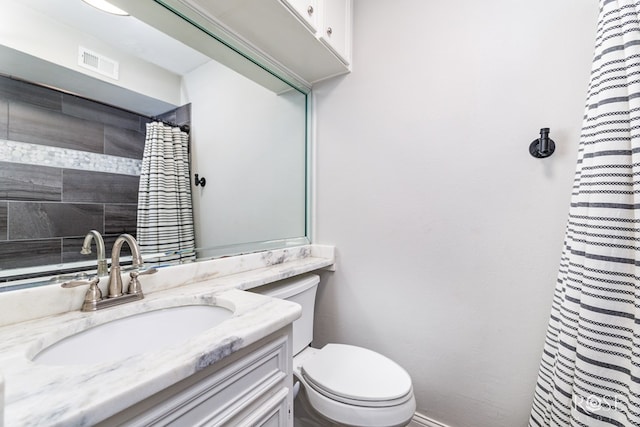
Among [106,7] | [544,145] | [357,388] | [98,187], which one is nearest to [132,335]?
[98,187]

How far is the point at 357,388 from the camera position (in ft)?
3.09

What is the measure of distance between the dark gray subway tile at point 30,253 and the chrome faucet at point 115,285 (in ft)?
0.29

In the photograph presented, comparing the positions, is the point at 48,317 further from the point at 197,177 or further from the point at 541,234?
the point at 541,234

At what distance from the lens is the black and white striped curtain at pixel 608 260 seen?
2.25ft

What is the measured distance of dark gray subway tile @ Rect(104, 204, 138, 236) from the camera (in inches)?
33.3

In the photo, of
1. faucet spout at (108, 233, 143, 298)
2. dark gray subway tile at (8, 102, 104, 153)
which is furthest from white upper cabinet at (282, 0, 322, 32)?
faucet spout at (108, 233, 143, 298)

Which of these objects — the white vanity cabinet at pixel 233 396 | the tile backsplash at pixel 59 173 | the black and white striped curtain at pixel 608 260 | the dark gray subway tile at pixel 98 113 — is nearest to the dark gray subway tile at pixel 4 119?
the tile backsplash at pixel 59 173

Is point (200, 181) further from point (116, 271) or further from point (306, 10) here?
point (306, 10)

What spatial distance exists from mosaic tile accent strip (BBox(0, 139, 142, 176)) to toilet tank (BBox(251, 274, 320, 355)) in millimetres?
662

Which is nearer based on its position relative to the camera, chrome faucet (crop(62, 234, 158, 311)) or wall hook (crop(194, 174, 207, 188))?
chrome faucet (crop(62, 234, 158, 311))

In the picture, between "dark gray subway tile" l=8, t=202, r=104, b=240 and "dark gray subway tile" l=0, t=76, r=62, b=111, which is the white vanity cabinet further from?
"dark gray subway tile" l=0, t=76, r=62, b=111

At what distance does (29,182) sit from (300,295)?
1.01m

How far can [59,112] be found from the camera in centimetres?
79

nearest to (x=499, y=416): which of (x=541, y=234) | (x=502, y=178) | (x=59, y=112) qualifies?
(x=541, y=234)
